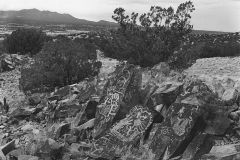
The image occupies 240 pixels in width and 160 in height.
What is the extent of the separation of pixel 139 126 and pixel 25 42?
18982mm

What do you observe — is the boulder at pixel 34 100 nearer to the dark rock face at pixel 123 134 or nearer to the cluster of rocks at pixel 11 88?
the cluster of rocks at pixel 11 88

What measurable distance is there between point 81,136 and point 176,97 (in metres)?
2.59

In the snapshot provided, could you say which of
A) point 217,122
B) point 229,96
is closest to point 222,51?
point 229,96

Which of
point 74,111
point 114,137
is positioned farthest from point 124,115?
point 74,111

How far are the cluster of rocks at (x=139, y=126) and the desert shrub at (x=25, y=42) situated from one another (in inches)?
602

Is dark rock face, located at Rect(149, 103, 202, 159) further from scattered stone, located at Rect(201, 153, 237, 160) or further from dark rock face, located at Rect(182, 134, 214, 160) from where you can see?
scattered stone, located at Rect(201, 153, 237, 160)

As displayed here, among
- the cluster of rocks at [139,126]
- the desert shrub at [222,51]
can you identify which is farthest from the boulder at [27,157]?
the desert shrub at [222,51]

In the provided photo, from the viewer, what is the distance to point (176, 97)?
6.79m

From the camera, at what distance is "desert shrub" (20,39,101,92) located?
12.1 metres

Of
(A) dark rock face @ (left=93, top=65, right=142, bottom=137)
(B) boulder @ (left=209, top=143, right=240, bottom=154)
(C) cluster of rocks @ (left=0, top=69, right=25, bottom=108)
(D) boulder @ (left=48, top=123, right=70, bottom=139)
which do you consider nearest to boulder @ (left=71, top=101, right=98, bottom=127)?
(D) boulder @ (left=48, top=123, right=70, bottom=139)

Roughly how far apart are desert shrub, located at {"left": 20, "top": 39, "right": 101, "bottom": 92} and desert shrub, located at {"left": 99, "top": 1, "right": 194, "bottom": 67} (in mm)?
2190

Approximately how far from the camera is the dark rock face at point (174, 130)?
18.2 ft

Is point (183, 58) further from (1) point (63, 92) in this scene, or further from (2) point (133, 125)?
(2) point (133, 125)

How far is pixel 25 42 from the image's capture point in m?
22.9
